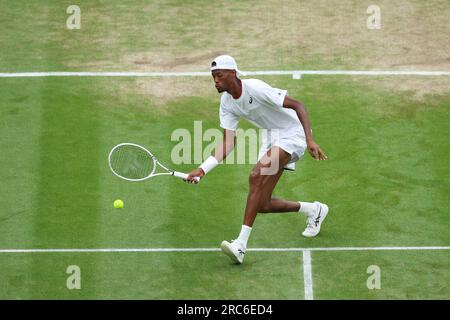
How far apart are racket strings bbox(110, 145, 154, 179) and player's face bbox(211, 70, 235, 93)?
128cm

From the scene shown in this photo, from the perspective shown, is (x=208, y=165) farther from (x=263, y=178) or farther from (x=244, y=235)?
(x=244, y=235)

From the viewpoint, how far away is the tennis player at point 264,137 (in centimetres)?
1330

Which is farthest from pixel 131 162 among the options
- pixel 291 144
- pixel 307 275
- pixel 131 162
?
pixel 307 275

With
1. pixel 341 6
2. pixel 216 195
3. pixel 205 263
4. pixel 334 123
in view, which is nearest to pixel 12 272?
pixel 205 263

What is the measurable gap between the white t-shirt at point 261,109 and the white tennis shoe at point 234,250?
1.45 meters

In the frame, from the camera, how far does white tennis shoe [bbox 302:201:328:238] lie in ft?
46.3

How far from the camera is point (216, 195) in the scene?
15312 millimetres

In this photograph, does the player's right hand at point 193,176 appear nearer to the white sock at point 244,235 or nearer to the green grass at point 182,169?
the white sock at point 244,235

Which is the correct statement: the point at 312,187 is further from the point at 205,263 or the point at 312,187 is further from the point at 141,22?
the point at 141,22

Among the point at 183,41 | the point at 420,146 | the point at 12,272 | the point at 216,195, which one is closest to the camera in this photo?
the point at 12,272

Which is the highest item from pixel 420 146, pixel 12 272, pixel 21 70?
pixel 21 70

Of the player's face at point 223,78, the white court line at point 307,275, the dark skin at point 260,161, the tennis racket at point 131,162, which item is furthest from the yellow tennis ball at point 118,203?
the white court line at point 307,275

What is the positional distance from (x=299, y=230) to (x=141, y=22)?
22.9 feet

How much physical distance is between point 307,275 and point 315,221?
3.60 ft
